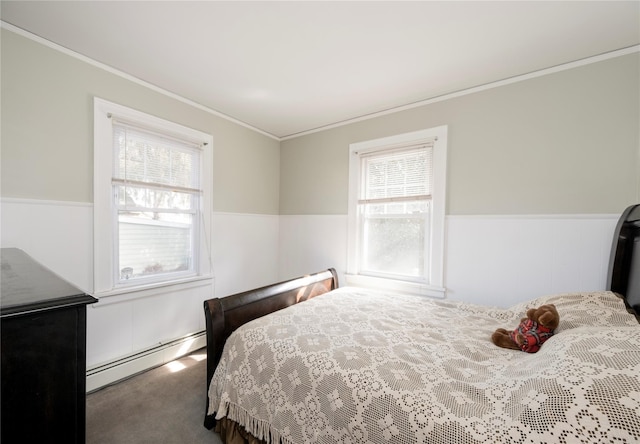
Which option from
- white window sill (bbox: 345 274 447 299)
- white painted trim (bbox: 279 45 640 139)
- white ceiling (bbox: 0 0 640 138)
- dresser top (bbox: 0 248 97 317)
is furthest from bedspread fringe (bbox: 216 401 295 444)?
white painted trim (bbox: 279 45 640 139)

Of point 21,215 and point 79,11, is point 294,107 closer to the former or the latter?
point 79,11

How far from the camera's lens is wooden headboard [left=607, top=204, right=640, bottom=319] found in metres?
1.59

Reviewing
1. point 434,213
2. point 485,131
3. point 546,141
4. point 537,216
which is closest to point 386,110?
point 485,131

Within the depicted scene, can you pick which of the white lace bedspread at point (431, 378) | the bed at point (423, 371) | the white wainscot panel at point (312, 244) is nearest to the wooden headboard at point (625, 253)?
the bed at point (423, 371)

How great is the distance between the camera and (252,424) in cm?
134

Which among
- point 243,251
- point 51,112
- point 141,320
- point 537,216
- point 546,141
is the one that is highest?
point 51,112

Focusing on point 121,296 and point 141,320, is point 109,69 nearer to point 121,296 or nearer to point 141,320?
point 121,296

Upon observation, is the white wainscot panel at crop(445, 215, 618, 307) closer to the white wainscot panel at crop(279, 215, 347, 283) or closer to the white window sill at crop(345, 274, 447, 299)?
the white window sill at crop(345, 274, 447, 299)

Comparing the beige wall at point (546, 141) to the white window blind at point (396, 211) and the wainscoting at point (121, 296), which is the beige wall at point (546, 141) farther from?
the wainscoting at point (121, 296)

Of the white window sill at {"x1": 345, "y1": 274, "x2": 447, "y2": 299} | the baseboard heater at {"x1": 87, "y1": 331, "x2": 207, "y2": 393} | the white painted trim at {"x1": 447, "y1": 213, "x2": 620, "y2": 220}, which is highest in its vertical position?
the white painted trim at {"x1": 447, "y1": 213, "x2": 620, "y2": 220}

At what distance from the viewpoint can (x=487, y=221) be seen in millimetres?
2238

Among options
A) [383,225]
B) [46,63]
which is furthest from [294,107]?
[46,63]

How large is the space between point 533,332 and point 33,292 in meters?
2.07

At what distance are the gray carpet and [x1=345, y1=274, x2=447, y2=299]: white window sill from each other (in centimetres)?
171
